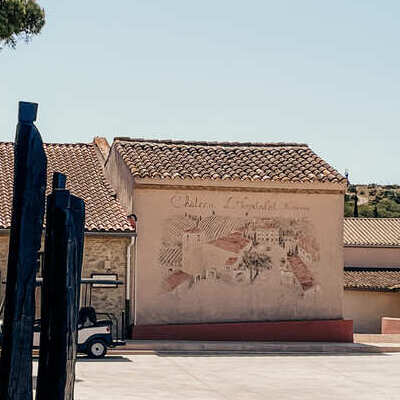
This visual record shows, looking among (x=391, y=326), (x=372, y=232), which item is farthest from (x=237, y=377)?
(x=372, y=232)

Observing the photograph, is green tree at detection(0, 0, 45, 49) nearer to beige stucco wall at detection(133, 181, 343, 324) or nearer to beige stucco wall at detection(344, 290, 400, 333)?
beige stucco wall at detection(133, 181, 343, 324)

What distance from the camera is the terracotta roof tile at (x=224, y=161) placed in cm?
2717

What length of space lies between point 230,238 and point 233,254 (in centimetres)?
44

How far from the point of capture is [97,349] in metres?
22.2

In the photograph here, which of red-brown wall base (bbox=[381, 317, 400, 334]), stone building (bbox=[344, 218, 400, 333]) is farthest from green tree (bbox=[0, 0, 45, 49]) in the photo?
stone building (bbox=[344, 218, 400, 333])

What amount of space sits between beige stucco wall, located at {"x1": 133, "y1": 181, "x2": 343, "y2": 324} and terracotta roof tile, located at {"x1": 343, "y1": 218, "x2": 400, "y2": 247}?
1021 inches

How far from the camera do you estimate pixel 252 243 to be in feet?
88.6

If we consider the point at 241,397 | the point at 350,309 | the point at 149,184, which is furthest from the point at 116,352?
the point at 350,309

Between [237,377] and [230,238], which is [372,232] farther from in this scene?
[237,377]

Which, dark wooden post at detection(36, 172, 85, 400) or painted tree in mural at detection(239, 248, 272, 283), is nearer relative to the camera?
dark wooden post at detection(36, 172, 85, 400)

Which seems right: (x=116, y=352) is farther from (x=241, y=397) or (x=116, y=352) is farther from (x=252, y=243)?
(x=241, y=397)

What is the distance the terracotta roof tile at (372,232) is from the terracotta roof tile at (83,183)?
80.0 feet

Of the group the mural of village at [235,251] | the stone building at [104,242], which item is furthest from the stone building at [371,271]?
the stone building at [104,242]

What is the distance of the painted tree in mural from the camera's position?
2689 centimetres
